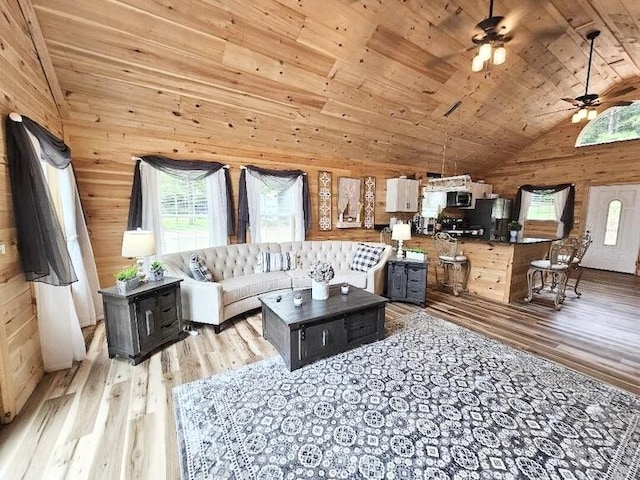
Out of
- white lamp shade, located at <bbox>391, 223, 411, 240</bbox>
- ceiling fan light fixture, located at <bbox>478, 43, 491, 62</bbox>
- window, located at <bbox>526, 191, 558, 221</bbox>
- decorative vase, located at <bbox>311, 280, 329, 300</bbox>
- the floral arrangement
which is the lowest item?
decorative vase, located at <bbox>311, 280, 329, 300</bbox>

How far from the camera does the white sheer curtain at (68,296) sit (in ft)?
7.86

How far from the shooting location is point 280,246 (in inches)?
180

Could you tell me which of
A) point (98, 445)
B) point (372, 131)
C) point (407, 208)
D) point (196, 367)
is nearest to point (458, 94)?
point (372, 131)

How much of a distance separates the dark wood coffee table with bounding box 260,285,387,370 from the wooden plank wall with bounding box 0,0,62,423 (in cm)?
187

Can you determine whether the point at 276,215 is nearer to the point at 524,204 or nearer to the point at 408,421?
the point at 408,421

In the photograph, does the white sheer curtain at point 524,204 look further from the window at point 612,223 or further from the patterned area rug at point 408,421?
the patterned area rug at point 408,421

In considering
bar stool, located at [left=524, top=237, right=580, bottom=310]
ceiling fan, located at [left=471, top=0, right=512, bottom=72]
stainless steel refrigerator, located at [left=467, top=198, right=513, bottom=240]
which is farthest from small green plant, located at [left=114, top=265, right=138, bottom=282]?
stainless steel refrigerator, located at [left=467, top=198, right=513, bottom=240]

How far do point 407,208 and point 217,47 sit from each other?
4808 millimetres

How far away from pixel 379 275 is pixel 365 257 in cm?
38

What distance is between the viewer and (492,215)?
693 cm

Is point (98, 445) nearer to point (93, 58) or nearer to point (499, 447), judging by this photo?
point (499, 447)

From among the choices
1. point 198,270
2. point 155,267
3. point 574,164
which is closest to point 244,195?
point 198,270

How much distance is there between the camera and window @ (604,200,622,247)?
6.22m

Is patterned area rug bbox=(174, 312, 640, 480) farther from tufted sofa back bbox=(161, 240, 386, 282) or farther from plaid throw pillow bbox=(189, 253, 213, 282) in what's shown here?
tufted sofa back bbox=(161, 240, 386, 282)
